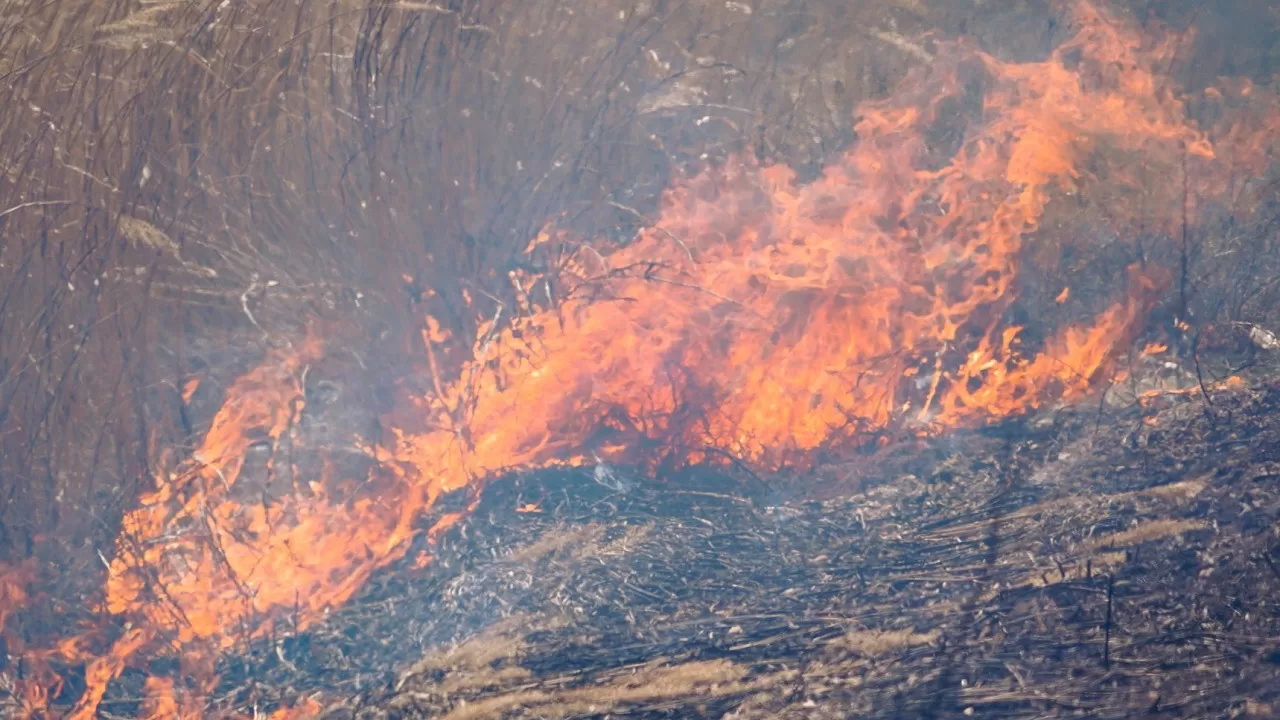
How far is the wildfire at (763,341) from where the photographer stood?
4137mm

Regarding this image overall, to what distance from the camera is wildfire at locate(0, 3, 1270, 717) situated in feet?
13.6

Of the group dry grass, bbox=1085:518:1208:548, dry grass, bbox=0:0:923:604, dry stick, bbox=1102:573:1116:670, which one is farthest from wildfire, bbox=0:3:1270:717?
dry stick, bbox=1102:573:1116:670

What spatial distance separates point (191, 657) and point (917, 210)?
4098 mm

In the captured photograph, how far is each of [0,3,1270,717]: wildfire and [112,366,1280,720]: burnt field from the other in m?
0.24

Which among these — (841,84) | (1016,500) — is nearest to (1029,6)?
(841,84)


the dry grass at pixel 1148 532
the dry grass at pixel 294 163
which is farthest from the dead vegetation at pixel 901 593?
the dry grass at pixel 294 163

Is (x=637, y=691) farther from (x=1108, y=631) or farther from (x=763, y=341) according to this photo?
(x=1108, y=631)

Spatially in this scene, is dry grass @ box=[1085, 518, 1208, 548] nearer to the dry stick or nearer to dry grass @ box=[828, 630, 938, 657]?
the dry stick

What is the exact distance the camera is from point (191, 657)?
13.5 ft

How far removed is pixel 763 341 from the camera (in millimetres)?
4184

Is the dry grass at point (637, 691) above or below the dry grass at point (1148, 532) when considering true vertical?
below

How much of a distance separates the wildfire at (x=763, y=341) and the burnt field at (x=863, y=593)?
0.24m

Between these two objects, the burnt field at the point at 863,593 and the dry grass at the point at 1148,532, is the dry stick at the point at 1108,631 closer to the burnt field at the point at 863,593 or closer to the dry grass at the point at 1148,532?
the burnt field at the point at 863,593

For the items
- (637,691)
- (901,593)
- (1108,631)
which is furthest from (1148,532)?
(637,691)
